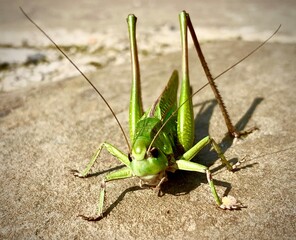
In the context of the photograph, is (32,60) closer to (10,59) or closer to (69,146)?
(10,59)

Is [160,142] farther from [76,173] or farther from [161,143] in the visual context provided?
[76,173]

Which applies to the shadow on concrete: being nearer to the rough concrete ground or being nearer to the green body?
the rough concrete ground

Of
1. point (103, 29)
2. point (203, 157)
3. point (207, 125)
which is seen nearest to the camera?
point (203, 157)

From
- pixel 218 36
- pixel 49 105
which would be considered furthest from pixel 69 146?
pixel 218 36

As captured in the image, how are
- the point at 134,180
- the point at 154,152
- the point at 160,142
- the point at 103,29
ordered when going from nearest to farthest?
the point at 154,152 → the point at 160,142 → the point at 134,180 → the point at 103,29

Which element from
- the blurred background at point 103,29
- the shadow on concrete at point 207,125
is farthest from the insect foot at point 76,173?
the blurred background at point 103,29

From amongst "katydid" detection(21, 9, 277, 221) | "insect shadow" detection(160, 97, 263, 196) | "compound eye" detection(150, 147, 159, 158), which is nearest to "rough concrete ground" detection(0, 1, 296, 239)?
"insect shadow" detection(160, 97, 263, 196)

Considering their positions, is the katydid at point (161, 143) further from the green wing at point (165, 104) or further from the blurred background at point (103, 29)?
the blurred background at point (103, 29)

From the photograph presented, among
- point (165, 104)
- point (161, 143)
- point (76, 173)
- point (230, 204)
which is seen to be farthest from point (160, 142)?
point (76, 173)
